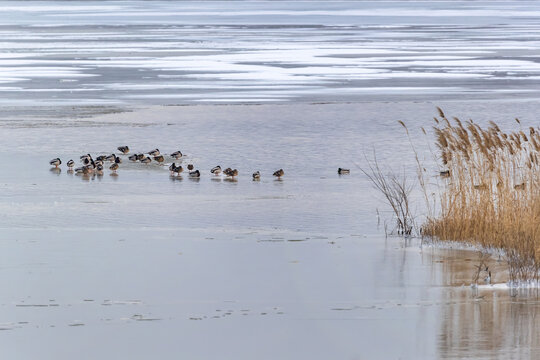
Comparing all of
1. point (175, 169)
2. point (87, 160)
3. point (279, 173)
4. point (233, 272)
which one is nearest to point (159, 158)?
point (87, 160)

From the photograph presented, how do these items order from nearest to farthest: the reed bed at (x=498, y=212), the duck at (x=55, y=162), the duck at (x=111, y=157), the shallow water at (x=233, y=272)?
the shallow water at (x=233, y=272) < the reed bed at (x=498, y=212) < the duck at (x=55, y=162) < the duck at (x=111, y=157)

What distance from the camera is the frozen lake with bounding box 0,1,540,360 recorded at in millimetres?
6520

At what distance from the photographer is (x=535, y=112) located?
2027 cm

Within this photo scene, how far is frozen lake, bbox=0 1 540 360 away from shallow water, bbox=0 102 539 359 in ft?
0.07

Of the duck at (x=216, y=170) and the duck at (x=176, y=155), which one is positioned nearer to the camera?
the duck at (x=216, y=170)

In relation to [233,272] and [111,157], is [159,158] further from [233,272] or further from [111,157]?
[233,272]

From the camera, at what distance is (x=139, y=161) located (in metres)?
14.9

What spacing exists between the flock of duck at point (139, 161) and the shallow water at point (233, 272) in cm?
12

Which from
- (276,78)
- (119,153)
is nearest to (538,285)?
(119,153)

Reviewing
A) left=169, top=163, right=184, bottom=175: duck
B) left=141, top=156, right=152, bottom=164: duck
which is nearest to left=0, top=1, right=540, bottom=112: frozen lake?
left=141, top=156, right=152, bottom=164: duck

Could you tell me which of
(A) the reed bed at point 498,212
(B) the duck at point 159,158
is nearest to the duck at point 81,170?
(B) the duck at point 159,158

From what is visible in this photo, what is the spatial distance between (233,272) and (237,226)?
2.14 m

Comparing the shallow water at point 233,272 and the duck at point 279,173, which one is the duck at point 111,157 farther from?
the duck at point 279,173

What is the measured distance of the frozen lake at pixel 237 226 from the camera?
652 centimetres
